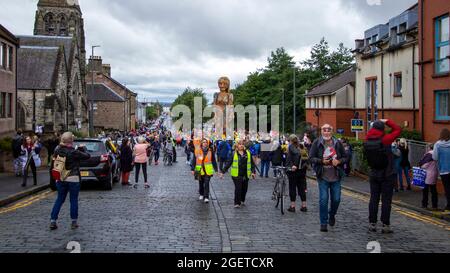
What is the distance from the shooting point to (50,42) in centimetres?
6319

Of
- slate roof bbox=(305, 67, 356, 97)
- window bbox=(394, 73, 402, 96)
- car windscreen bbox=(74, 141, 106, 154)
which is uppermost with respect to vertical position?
slate roof bbox=(305, 67, 356, 97)

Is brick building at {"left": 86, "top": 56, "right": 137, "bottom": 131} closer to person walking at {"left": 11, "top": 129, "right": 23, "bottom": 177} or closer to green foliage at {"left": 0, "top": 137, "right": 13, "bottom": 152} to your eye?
green foliage at {"left": 0, "top": 137, "right": 13, "bottom": 152}

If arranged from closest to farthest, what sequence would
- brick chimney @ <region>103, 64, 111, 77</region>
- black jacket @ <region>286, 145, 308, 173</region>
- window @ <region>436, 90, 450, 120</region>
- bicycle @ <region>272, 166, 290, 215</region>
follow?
black jacket @ <region>286, 145, 308, 173</region>
bicycle @ <region>272, 166, 290, 215</region>
window @ <region>436, 90, 450, 120</region>
brick chimney @ <region>103, 64, 111, 77</region>

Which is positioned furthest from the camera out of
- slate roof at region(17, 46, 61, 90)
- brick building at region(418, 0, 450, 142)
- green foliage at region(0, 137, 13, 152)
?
slate roof at region(17, 46, 61, 90)

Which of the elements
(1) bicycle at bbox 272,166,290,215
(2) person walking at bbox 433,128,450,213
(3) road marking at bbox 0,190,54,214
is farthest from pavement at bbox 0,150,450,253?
(2) person walking at bbox 433,128,450,213

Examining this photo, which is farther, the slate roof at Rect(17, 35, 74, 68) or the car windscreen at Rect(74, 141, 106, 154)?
the slate roof at Rect(17, 35, 74, 68)

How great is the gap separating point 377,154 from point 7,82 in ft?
87.0

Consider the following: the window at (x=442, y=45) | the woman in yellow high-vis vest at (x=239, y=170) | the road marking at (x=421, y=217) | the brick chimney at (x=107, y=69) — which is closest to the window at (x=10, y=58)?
the woman in yellow high-vis vest at (x=239, y=170)

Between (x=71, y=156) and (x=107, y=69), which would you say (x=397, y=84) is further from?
(x=107, y=69)

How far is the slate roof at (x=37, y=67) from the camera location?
5322 cm

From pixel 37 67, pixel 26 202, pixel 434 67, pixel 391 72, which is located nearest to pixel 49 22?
pixel 37 67

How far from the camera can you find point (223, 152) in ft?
77.7

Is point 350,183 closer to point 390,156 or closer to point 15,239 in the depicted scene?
point 390,156

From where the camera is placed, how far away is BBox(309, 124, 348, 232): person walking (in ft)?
32.2
